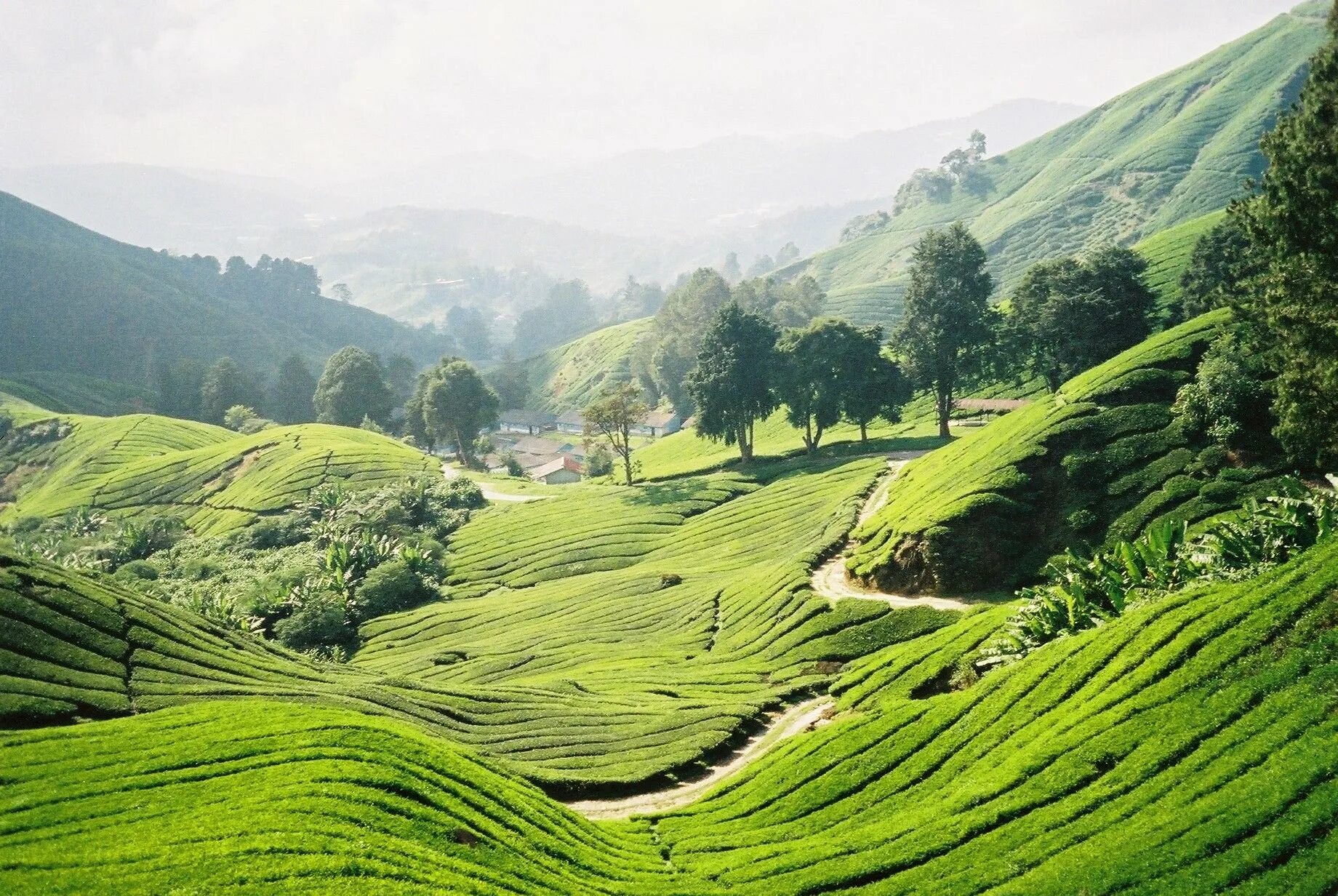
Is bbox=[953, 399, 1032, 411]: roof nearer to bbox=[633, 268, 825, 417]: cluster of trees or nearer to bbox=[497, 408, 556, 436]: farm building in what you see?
bbox=[633, 268, 825, 417]: cluster of trees

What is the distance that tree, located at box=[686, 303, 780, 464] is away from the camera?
3147 inches

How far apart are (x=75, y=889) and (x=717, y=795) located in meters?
17.0

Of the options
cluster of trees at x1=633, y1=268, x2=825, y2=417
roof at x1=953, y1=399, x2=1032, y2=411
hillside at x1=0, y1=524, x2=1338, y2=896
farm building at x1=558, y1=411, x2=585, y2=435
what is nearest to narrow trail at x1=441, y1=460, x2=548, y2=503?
roof at x1=953, y1=399, x2=1032, y2=411

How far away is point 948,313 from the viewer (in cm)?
6988

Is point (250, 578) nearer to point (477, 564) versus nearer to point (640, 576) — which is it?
point (477, 564)

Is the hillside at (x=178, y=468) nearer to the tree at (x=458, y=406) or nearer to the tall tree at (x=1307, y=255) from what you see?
the tree at (x=458, y=406)

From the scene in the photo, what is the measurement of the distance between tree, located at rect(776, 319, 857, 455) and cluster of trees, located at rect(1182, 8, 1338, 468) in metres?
40.8

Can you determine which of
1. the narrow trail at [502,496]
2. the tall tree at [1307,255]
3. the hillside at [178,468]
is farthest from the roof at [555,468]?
the tall tree at [1307,255]

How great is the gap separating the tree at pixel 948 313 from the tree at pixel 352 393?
106989 mm

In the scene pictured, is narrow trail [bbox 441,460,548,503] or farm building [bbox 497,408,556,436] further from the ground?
farm building [bbox 497,408,556,436]

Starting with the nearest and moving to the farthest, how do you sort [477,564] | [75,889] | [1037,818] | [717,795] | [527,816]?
[75,889]
[1037,818]
[527,816]
[717,795]
[477,564]

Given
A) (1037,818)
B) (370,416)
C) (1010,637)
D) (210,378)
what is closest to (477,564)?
(1010,637)

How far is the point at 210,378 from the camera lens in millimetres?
165125

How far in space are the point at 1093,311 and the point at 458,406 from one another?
89666 mm
